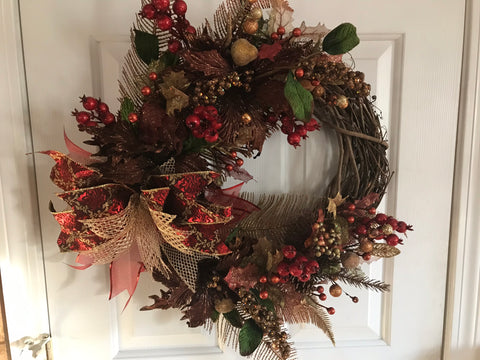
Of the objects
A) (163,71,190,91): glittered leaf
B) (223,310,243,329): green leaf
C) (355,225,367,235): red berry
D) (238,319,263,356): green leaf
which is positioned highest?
(163,71,190,91): glittered leaf

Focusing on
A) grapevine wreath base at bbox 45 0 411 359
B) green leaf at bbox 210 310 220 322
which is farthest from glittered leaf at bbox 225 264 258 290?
green leaf at bbox 210 310 220 322

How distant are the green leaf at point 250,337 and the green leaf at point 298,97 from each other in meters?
0.45

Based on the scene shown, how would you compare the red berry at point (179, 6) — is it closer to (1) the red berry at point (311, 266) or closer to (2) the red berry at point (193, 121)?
(2) the red berry at point (193, 121)

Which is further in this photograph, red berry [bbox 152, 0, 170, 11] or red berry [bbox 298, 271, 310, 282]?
red berry [bbox 298, 271, 310, 282]

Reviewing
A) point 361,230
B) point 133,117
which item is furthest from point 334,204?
point 133,117

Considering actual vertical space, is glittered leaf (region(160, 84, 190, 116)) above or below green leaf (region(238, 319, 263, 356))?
above

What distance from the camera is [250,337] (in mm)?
785

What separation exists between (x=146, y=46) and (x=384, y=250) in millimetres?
603

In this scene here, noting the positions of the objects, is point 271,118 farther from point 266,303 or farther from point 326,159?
point 266,303

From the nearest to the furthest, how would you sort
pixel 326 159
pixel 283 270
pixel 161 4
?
pixel 161 4
pixel 283 270
pixel 326 159

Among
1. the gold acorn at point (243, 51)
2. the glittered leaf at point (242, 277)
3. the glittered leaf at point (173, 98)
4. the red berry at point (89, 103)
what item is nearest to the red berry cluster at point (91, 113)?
the red berry at point (89, 103)

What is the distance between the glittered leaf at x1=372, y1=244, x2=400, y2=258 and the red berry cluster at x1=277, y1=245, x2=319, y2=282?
5.4 inches

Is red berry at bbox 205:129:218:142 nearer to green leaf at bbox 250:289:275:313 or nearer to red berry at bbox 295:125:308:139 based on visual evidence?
red berry at bbox 295:125:308:139

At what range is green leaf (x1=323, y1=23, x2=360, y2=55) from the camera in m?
0.63
